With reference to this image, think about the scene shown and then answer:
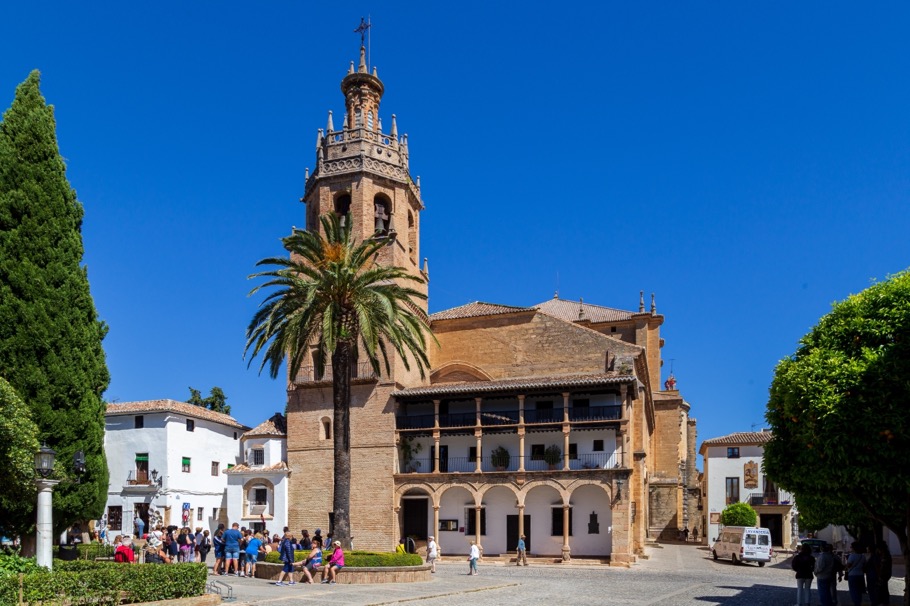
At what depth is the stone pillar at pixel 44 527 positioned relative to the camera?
1608cm

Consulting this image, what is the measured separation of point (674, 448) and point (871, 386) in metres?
39.9

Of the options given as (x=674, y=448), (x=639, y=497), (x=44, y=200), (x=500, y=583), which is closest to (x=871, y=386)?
(x=500, y=583)

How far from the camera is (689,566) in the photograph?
35.0 m

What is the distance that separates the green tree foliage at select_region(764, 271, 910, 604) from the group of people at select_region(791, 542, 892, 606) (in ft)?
3.37

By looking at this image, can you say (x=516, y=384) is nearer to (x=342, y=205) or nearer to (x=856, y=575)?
(x=342, y=205)

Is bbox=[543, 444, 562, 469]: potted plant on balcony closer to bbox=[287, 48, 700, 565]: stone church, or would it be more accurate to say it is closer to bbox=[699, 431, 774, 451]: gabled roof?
bbox=[287, 48, 700, 565]: stone church

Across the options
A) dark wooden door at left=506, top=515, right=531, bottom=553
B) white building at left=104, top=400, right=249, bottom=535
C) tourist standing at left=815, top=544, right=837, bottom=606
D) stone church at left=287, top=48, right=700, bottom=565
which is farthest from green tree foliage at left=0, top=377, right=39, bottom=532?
dark wooden door at left=506, top=515, right=531, bottom=553

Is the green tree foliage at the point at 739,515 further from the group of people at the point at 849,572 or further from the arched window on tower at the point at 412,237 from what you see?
the group of people at the point at 849,572

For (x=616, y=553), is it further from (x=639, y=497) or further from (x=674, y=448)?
(x=674, y=448)

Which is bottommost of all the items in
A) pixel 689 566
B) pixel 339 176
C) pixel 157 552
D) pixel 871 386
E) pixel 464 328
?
pixel 689 566

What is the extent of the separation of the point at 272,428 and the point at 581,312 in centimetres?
2156

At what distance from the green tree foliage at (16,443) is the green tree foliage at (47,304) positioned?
136 cm

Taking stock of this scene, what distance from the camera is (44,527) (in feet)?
53.4

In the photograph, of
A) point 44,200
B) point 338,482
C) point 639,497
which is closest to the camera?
point 44,200
